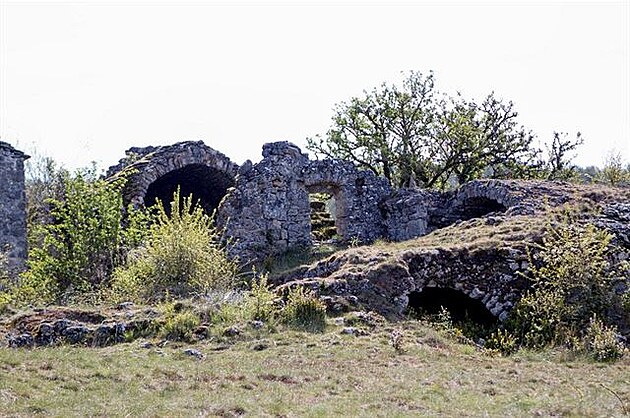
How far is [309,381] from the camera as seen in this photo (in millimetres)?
8859

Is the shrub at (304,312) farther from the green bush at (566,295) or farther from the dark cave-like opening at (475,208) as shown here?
the dark cave-like opening at (475,208)

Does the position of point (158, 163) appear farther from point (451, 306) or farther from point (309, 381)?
point (309, 381)

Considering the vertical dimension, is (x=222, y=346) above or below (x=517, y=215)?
below

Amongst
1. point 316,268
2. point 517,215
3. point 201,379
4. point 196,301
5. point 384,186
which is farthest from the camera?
point 384,186

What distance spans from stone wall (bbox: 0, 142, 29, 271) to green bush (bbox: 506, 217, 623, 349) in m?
14.0

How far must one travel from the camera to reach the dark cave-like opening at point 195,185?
23.8 meters

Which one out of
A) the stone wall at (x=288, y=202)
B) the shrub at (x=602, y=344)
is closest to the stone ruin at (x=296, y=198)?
the stone wall at (x=288, y=202)

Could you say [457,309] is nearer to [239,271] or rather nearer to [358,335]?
[358,335]

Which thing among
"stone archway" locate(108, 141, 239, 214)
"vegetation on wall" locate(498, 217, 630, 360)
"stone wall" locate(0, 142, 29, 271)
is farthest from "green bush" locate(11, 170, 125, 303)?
"vegetation on wall" locate(498, 217, 630, 360)

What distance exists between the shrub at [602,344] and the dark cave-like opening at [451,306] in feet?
6.66

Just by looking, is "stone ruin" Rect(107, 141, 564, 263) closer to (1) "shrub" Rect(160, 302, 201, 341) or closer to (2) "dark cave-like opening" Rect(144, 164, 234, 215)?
(2) "dark cave-like opening" Rect(144, 164, 234, 215)

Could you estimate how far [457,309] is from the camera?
14.2 metres

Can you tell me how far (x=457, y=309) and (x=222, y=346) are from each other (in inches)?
208

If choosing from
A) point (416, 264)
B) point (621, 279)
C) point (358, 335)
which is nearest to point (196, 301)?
point (358, 335)
